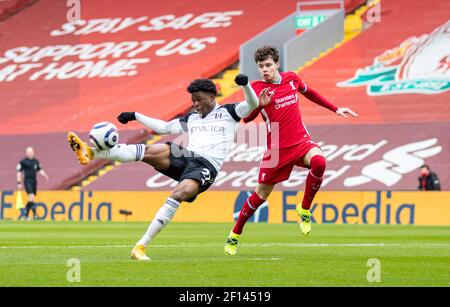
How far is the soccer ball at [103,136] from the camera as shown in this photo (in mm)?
11805

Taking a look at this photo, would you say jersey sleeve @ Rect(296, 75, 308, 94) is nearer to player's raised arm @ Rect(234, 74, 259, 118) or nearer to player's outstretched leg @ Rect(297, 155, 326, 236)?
player's outstretched leg @ Rect(297, 155, 326, 236)

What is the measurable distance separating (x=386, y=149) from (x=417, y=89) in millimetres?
3064

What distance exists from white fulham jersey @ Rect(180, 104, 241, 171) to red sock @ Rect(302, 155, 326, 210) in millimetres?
1589

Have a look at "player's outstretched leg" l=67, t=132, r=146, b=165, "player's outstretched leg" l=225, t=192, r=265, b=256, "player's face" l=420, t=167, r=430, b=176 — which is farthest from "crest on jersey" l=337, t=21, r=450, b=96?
"player's outstretched leg" l=67, t=132, r=146, b=165

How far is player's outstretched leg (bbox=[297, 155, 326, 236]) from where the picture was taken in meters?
14.3

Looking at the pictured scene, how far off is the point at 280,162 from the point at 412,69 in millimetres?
21234

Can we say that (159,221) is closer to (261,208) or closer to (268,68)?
(268,68)

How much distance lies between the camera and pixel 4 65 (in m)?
43.4

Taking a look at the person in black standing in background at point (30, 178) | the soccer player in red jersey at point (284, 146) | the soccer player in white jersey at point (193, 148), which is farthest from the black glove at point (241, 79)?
the person in black standing in background at point (30, 178)

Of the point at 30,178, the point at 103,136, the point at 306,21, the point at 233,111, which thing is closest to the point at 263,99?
the point at 233,111

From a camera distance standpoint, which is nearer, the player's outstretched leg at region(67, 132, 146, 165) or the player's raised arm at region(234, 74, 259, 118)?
the player's outstretched leg at region(67, 132, 146, 165)

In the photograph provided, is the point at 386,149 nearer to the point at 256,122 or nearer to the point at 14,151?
the point at 256,122

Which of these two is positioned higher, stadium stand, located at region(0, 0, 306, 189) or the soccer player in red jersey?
the soccer player in red jersey

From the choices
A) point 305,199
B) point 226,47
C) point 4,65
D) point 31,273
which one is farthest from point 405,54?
point 31,273
